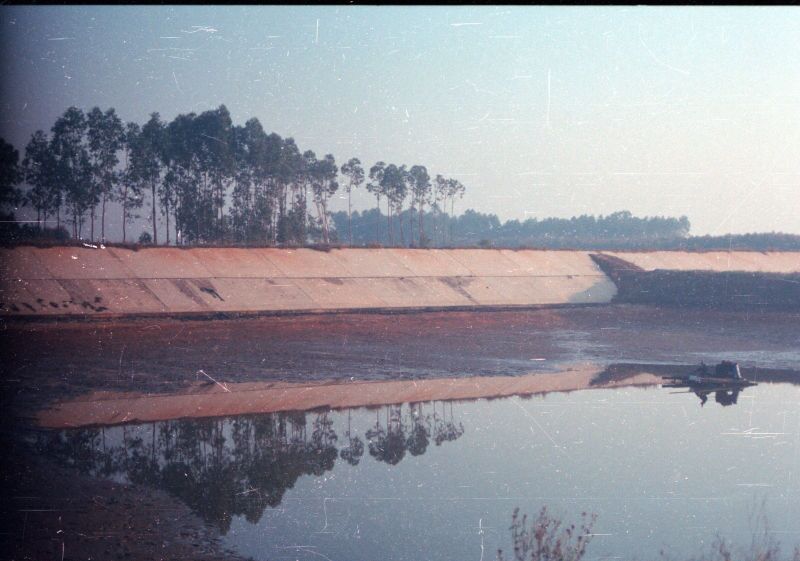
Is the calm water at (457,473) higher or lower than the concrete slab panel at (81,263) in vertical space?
lower

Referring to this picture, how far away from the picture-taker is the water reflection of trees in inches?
367

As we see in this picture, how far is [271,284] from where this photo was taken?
27.1m

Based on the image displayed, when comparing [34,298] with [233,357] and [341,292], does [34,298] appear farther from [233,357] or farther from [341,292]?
[341,292]

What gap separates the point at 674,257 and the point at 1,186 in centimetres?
3101

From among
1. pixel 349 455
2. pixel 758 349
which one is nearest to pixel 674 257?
pixel 758 349

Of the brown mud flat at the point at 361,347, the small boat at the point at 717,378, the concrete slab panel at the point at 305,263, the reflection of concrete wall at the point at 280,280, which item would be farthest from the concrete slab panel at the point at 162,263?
the small boat at the point at 717,378

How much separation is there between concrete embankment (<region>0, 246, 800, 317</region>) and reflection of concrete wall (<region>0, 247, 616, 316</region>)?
0.04 m

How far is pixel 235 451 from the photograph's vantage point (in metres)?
11.1

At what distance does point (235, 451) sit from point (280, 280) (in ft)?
55.1

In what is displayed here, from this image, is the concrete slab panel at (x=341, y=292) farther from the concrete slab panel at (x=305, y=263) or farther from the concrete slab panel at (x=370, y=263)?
the concrete slab panel at (x=370, y=263)

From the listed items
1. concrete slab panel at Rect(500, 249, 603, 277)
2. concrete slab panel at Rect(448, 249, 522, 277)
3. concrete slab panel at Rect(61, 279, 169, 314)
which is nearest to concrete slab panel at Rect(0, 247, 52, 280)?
concrete slab panel at Rect(61, 279, 169, 314)

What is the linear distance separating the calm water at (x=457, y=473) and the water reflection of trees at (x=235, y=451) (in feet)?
0.09

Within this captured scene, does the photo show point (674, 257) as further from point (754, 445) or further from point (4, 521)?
point (4, 521)

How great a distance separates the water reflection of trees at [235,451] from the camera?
9320 mm
